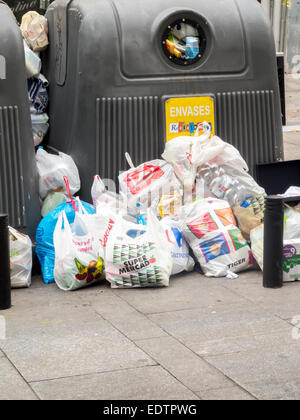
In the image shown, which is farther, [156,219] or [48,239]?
[48,239]

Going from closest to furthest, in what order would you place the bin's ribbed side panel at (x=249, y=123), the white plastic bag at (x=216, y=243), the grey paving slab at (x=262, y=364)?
the grey paving slab at (x=262, y=364) < the white plastic bag at (x=216, y=243) < the bin's ribbed side panel at (x=249, y=123)

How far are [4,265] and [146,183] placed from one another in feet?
5.07

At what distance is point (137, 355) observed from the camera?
4730 millimetres

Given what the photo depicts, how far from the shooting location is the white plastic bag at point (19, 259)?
6.05 meters

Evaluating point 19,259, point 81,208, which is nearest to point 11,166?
point 81,208

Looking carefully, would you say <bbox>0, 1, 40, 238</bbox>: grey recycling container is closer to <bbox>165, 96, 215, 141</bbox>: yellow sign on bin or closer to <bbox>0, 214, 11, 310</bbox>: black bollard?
<bbox>0, 214, 11, 310</bbox>: black bollard

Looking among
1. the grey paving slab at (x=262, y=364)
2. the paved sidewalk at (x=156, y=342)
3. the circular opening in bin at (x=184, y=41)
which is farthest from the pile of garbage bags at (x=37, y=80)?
the grey paving slab at (x=262, y=364)

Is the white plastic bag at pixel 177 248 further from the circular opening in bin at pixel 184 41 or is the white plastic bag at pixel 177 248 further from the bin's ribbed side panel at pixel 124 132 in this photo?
the circular opening in bin at pixel 184 41

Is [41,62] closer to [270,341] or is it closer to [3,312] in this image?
[3,312]

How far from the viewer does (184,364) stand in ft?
15.1

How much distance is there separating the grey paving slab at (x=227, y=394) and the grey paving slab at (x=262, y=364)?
0.24ft

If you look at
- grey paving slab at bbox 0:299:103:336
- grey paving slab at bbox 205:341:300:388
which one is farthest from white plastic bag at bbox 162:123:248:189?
grey paving slab at bbox 205:341:300:388

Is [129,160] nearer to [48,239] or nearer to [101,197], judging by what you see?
[101,197]

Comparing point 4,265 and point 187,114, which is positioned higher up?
point 187,114
